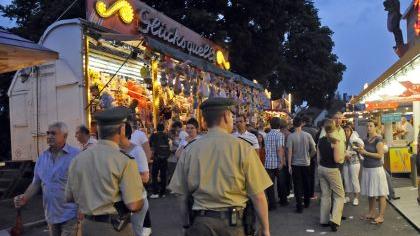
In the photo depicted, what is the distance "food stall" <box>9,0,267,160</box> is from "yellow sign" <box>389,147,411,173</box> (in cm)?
631

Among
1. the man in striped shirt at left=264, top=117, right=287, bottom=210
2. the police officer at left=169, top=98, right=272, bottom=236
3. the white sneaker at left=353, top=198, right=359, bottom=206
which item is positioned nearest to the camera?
the police officer at left=169, top=98, right=272, bottom=236

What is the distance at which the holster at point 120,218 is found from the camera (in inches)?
145

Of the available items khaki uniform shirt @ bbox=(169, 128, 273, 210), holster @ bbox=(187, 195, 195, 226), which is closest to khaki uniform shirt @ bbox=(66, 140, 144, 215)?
holster @ bbox=(187, 195, 195, 226)

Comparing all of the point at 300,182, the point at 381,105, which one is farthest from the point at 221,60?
the point at 300,182

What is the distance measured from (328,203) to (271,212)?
181 centimetres

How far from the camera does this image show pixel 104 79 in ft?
38.0

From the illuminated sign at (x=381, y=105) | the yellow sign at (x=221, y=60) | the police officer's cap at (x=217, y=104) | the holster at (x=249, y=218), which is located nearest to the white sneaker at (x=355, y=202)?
the illuminated sign at (x=381, y=105)

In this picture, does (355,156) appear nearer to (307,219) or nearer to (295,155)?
(295,155)

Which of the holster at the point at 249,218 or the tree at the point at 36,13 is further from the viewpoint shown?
the tree at the point at 36,13

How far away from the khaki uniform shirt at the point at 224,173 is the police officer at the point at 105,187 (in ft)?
1.73

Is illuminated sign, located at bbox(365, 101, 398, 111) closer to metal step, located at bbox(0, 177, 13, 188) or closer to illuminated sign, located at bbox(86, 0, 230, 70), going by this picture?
illuminated sign, located at bbox(86, 0, 230, 70)

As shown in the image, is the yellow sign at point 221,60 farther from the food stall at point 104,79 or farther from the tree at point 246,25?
the food stall at point 104,79

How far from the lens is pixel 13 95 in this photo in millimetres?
11984

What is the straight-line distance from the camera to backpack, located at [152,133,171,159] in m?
11.8
